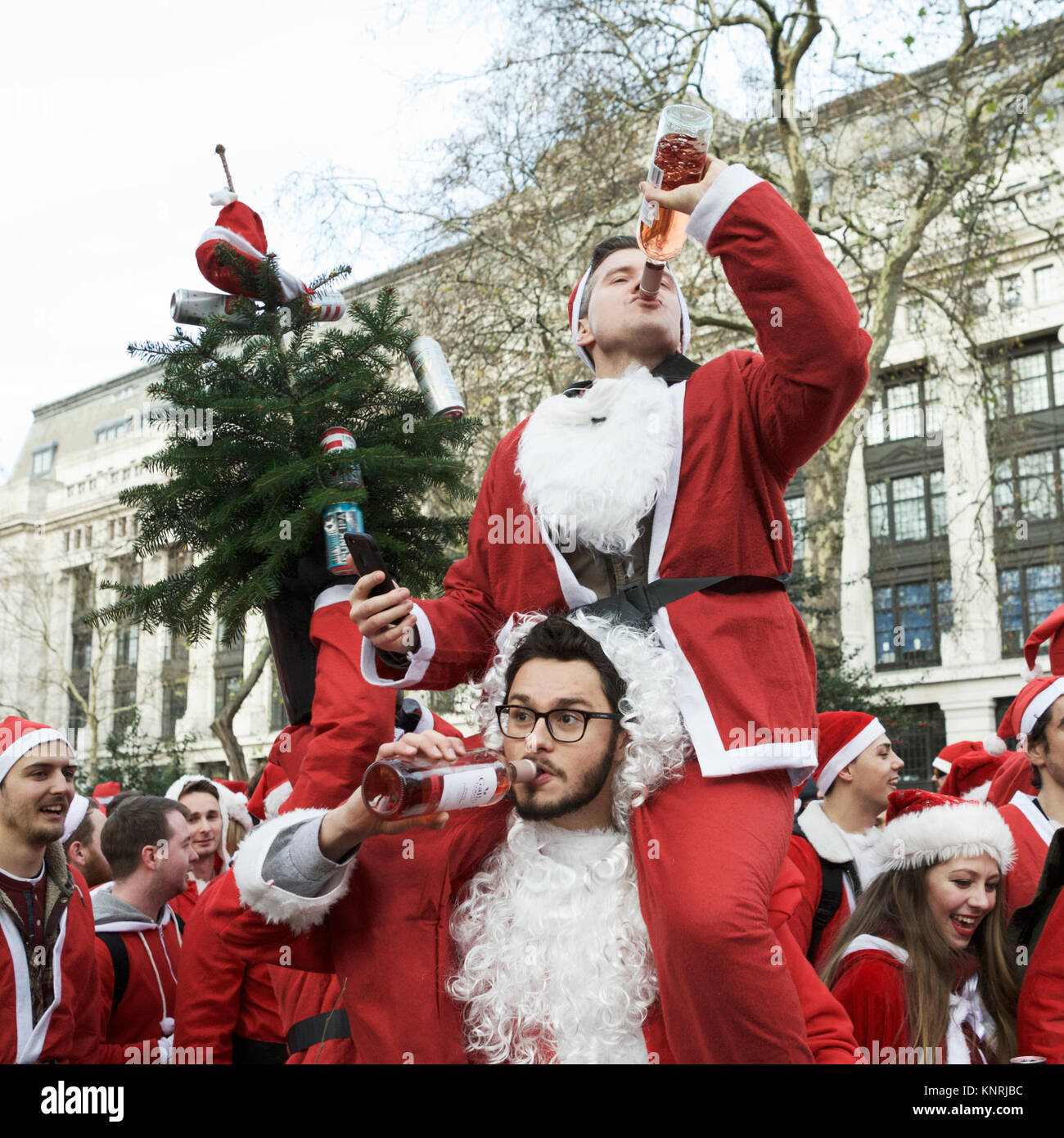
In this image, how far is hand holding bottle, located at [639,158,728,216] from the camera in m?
2.51

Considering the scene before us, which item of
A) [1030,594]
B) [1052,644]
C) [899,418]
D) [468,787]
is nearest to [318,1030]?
[468,787]

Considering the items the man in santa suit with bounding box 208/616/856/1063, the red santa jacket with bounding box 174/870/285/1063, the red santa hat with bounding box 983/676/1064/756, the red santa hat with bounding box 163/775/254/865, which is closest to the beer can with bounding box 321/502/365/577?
the man in santa suit with bounding box 208/616/856/1063

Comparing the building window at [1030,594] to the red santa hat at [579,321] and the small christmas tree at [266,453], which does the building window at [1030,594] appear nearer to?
the small christmas tree at [266,453]

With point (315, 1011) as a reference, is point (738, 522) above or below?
above

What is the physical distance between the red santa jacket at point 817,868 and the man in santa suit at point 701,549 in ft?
5.14

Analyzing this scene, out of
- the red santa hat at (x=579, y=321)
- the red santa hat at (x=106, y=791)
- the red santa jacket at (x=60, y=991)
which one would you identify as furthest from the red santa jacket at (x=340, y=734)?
the red santa hat at (x=106, y=791)

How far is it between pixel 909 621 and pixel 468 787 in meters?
27.7

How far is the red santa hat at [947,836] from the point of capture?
387 centimetres

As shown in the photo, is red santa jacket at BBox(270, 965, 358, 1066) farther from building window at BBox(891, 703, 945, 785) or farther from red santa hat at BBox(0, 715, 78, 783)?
building window at BBox(891, 703, 945, 785)

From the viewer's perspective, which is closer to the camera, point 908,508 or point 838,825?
point 838,825


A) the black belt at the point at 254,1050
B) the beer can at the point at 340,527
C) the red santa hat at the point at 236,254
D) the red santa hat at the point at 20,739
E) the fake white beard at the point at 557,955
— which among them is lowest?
the black belt at the point at 254,1050

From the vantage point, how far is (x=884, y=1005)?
3551 millimetres

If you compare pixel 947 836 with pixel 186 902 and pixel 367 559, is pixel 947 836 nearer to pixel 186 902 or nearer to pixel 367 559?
pixel 367 559
